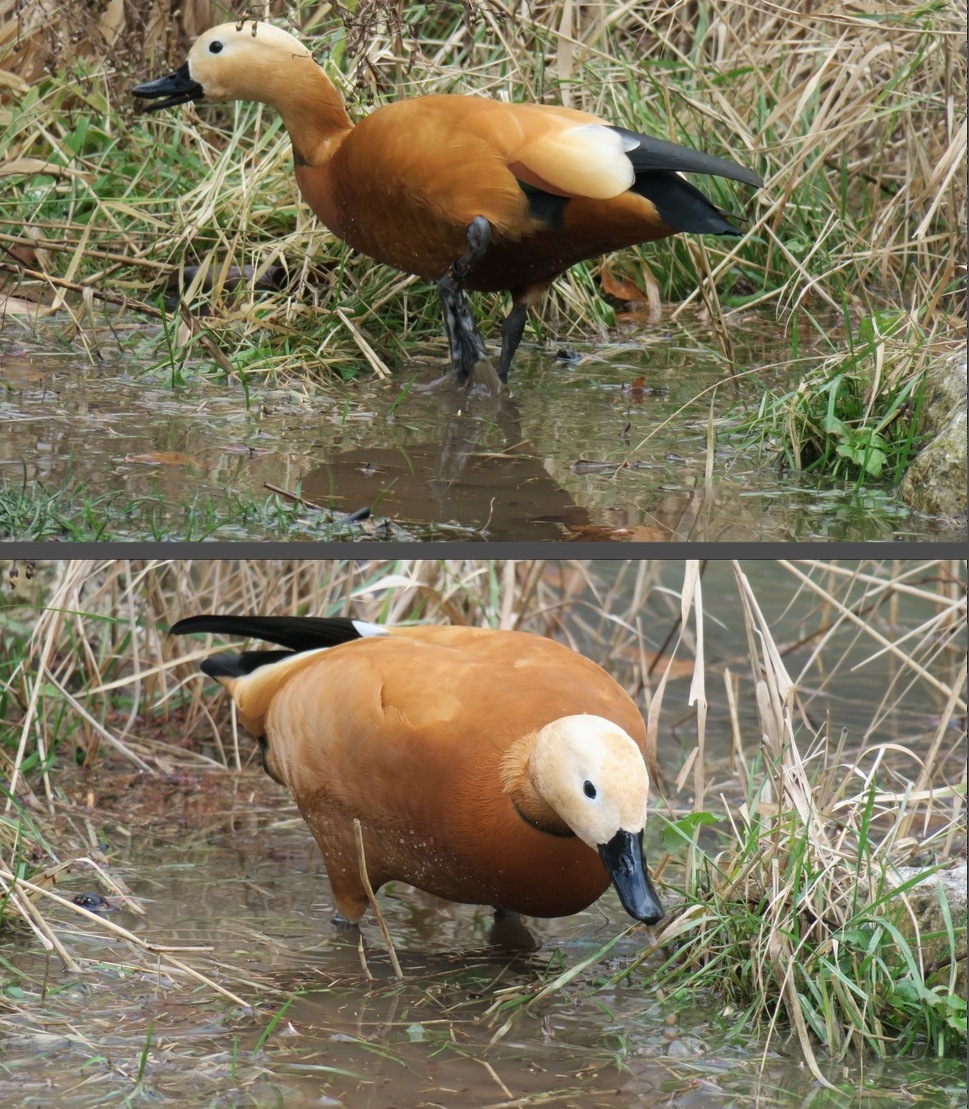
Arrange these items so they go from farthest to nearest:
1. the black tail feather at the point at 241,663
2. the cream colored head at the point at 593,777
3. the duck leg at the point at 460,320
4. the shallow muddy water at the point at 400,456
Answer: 1. the duck leg at the point at 460,320
2. the black tail feather at the point at 241,663
3. the shallow muddy water at the point at 400,456
4. the cream colored head at the point at 593,777

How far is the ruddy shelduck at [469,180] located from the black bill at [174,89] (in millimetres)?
59

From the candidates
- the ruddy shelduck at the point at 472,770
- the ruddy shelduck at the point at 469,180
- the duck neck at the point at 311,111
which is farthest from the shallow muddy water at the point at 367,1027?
the duck neck at the point at 311,111

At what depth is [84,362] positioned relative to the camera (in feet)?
13.7

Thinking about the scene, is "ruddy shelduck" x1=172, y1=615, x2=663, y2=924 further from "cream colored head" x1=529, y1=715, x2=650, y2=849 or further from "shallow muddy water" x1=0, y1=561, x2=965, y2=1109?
"shallow muddy water" x1=0, y1=561, x2=965, y2=1109

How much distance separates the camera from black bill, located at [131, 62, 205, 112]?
15.0ft

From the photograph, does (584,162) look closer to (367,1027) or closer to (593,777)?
(593,777)

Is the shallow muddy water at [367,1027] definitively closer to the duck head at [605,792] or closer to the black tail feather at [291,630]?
the duck head at [605,792]

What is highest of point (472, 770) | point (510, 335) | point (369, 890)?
point (510, 335)

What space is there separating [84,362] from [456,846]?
6.32 feet

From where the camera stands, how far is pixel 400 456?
3684 mm

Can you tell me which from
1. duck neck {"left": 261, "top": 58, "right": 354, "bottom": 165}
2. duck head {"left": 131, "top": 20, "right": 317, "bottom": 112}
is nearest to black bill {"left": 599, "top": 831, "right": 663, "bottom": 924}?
duck neck {"left": 261, "top": 58, "right": 354, "bottom": 165}

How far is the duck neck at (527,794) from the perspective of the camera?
3117 mm

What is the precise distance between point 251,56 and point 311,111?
27cm

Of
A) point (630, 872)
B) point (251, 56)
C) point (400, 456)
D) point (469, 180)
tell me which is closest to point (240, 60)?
point (251, 56)
